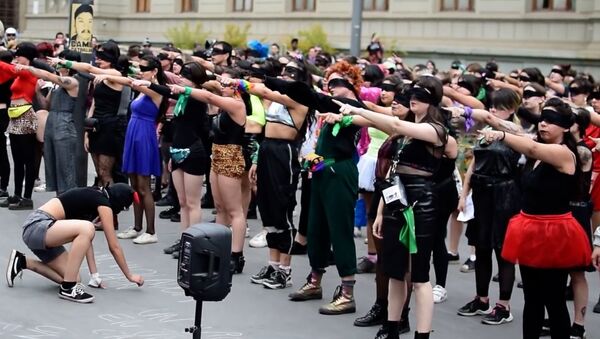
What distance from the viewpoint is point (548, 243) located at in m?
7.61

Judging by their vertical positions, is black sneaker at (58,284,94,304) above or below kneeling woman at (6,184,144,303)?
below

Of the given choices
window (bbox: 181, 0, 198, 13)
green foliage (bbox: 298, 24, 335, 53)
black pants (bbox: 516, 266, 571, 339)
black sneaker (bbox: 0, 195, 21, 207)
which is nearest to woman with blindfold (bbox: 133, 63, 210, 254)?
black sneaker (bbox: 0, 195, 21, 207)

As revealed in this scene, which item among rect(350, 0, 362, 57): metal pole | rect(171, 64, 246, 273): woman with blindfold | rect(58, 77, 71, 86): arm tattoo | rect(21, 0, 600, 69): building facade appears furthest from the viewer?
rect(21, 0, 600, 69): building facade

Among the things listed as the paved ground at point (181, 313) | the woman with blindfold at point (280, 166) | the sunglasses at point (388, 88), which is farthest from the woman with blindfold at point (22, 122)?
the sunglasses at point (388, 88)

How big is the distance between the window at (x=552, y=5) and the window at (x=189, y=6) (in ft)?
44.0

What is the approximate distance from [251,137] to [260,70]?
2.52ft

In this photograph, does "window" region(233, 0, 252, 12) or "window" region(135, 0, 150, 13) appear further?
"window" region(135, 0, 150, 13)

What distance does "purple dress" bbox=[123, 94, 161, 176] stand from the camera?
11.7m

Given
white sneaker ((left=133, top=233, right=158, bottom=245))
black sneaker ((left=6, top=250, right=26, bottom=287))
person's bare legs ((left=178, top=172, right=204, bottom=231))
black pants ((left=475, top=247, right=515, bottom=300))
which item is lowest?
white sneaker ((left=133, top=233, right=158, bottom=245))

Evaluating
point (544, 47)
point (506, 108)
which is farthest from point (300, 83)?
point (544, 47)

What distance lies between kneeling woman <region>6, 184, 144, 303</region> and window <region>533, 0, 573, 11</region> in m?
17.1

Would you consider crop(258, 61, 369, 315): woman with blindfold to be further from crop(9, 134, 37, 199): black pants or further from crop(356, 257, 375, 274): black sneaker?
crop(9, 134, 37, 199): black pants

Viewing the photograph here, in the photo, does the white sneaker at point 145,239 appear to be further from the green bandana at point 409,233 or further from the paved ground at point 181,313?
the green bandana at point 409,233

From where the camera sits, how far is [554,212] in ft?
25.3
